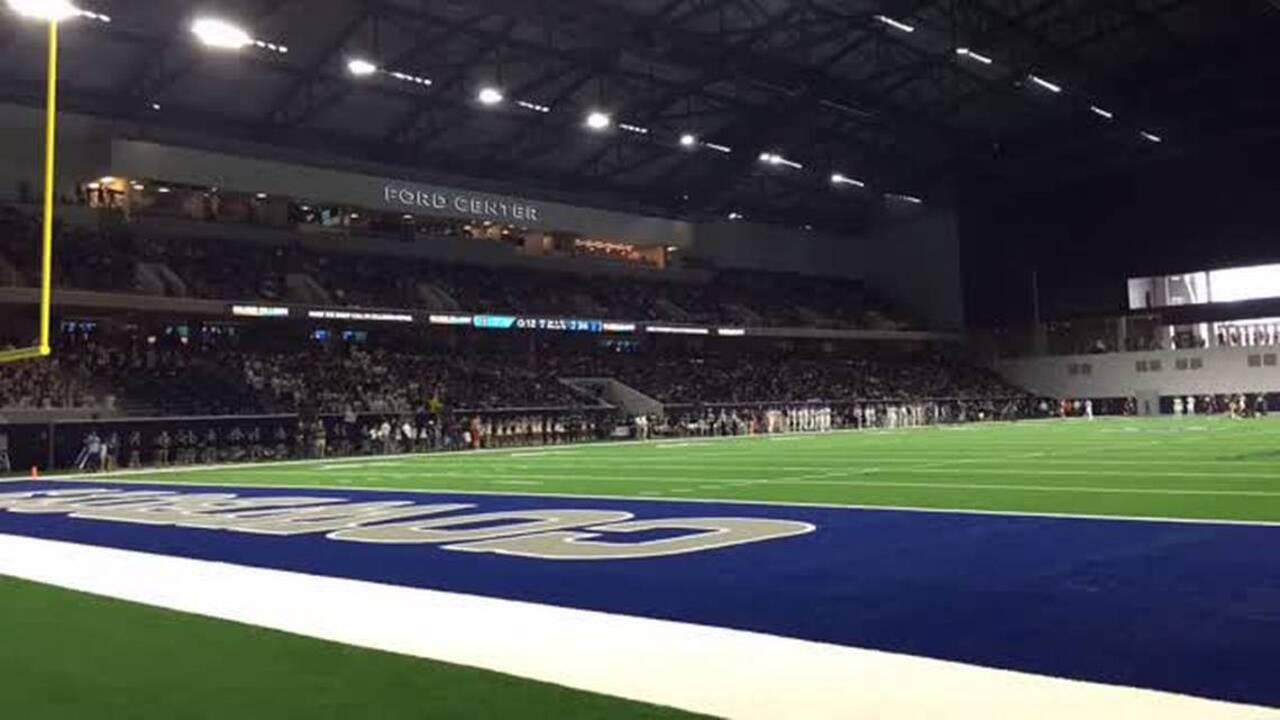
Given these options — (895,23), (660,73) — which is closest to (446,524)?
(895,23)

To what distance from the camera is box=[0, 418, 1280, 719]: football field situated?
182 inches

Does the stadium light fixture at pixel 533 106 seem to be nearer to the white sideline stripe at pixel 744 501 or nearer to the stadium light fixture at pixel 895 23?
the stadium light fixture at pixel 895 23

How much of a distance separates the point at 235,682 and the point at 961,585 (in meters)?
4.18

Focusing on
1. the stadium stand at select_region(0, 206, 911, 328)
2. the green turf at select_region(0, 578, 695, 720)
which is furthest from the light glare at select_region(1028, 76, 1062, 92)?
the green turf at select_region(0, 578, 695, 720)

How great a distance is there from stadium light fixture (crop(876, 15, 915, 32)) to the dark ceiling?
0.35 metres

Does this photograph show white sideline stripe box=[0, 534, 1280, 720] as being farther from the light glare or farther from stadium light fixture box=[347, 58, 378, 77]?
the light glare

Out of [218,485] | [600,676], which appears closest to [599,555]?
[600,676]

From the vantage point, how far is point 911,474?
17.6 meters

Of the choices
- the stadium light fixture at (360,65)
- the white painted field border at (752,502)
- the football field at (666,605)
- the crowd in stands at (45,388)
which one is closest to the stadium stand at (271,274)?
the crowd in stands at (45,388)

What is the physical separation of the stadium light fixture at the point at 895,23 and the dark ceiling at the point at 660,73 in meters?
0.35

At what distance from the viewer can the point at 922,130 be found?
4706 cm

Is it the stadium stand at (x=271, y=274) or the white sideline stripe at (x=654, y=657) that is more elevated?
the stadium stand at (x=271, y=274)

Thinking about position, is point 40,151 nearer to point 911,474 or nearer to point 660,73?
point 660,73

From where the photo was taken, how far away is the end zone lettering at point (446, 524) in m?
9.36
